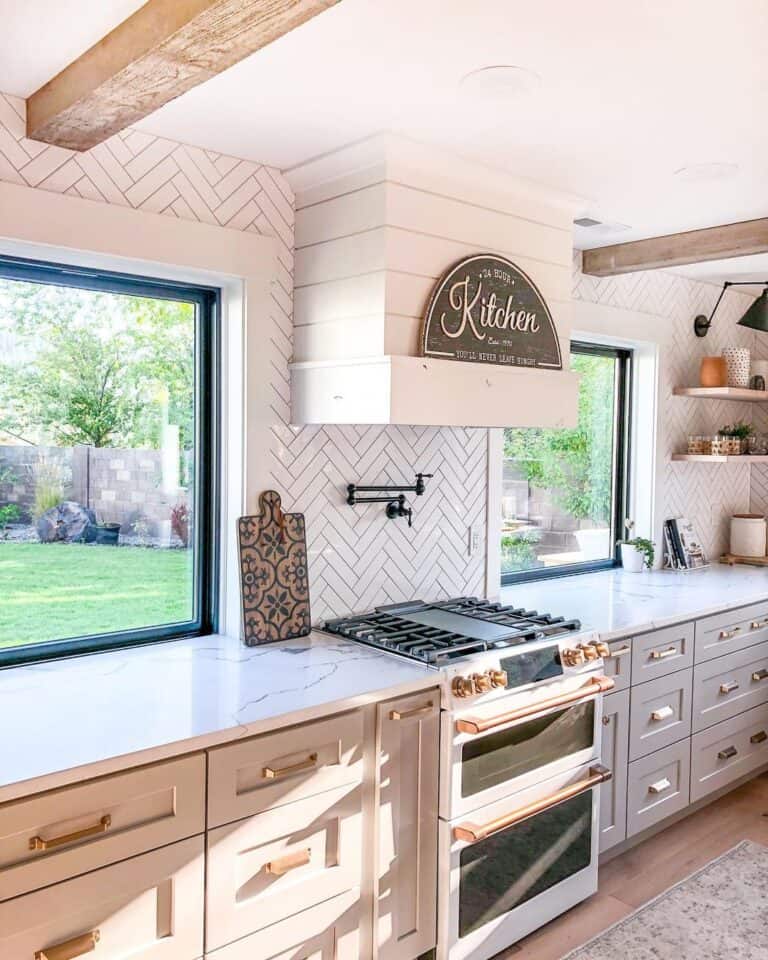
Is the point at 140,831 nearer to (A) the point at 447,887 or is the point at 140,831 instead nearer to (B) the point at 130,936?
(B) the point at 130,936

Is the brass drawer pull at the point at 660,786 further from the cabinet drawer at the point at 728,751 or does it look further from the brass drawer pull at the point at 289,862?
the brass drawer pull at the point at 289,862

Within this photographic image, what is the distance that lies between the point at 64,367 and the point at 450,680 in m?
1.44

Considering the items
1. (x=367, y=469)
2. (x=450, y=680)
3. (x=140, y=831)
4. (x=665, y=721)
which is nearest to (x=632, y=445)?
(x=665, y=721)

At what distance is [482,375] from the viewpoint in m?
2.67

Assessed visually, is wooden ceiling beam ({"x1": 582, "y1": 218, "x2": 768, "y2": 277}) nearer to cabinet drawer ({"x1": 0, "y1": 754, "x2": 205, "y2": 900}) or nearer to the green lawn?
the green lawn

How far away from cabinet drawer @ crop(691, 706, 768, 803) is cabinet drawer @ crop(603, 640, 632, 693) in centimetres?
62

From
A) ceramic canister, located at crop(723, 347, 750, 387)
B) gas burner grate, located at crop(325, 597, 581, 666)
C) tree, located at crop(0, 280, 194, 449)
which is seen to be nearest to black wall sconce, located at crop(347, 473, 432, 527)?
gas burner grate, located at crop(325, 597, 581, 666)

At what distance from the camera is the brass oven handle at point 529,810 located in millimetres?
2340

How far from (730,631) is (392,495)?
1.58m

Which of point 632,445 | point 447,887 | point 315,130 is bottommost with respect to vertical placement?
point 447,887

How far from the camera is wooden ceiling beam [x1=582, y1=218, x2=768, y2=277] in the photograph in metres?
3.28

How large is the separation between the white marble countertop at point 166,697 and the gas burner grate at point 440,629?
0.17 feet

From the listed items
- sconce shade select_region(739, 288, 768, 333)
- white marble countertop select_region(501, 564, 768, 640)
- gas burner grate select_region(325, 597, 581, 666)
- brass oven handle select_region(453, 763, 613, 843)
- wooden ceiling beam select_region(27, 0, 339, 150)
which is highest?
wooden ceiling beam select_region(27, 0, 339, 150)

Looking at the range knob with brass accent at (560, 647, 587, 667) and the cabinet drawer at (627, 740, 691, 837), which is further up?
the range knob with brass accent at (560, 647, 587, 667)
